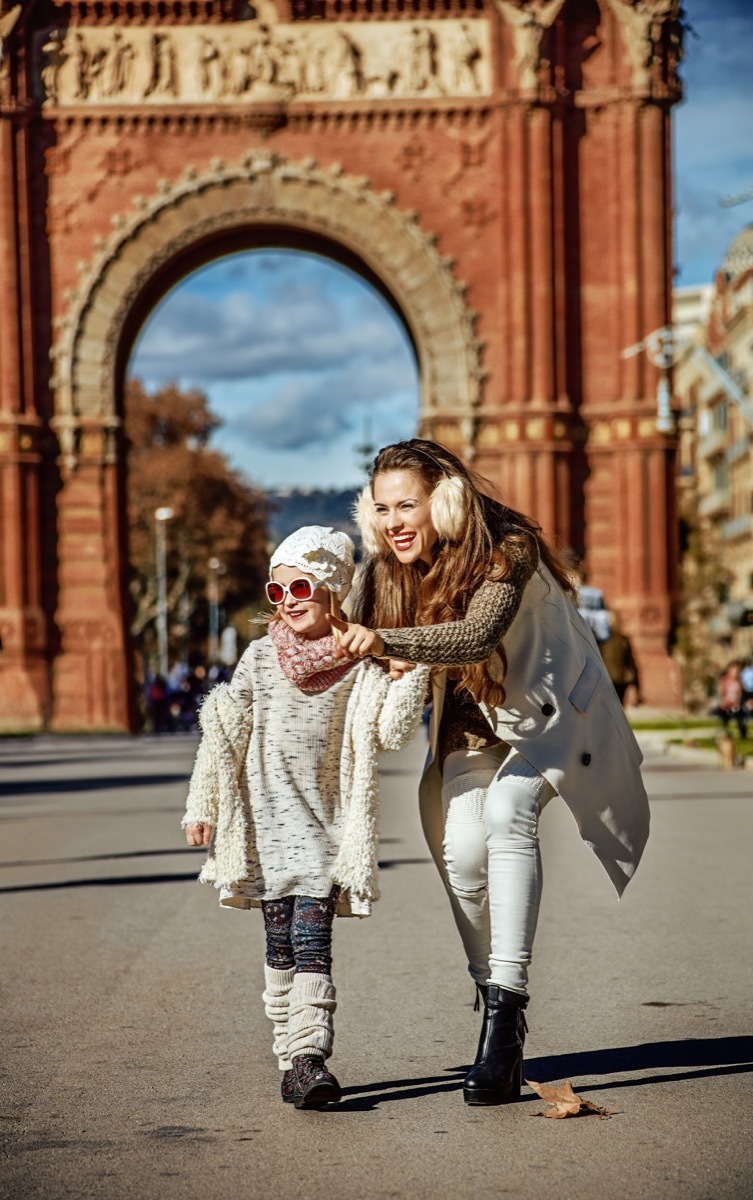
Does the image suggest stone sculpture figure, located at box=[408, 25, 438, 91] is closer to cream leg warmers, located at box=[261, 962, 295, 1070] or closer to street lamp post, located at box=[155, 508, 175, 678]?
street lamp post, located at box=[155, 508, 175, 678]

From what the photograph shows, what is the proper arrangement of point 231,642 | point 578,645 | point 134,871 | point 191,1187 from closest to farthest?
point 191,1187
point 578,645
point 134,871
point 231,642

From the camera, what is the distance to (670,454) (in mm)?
41969

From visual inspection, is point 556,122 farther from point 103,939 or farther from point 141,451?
point 141,451

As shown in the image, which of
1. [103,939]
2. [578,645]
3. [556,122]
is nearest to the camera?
[578,645]

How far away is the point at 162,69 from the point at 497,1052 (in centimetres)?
3876

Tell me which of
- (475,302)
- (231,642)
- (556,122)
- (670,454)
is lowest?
(231,642)

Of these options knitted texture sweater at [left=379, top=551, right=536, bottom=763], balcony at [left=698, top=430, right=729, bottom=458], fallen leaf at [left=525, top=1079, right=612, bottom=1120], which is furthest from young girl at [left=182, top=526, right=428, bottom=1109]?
balcony at [left=698, top=430, right=729, bottom=458]

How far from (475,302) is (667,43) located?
20.4 ft

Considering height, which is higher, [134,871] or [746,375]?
[746,375]

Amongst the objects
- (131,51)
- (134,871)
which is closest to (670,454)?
(131,51)

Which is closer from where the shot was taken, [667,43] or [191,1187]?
[191,1187]

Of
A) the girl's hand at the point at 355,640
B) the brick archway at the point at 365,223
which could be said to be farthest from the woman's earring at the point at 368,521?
the brick archway at the point at 365,223

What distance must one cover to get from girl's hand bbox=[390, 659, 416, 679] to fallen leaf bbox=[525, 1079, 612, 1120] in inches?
50.9

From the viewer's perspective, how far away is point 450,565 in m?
6.57
